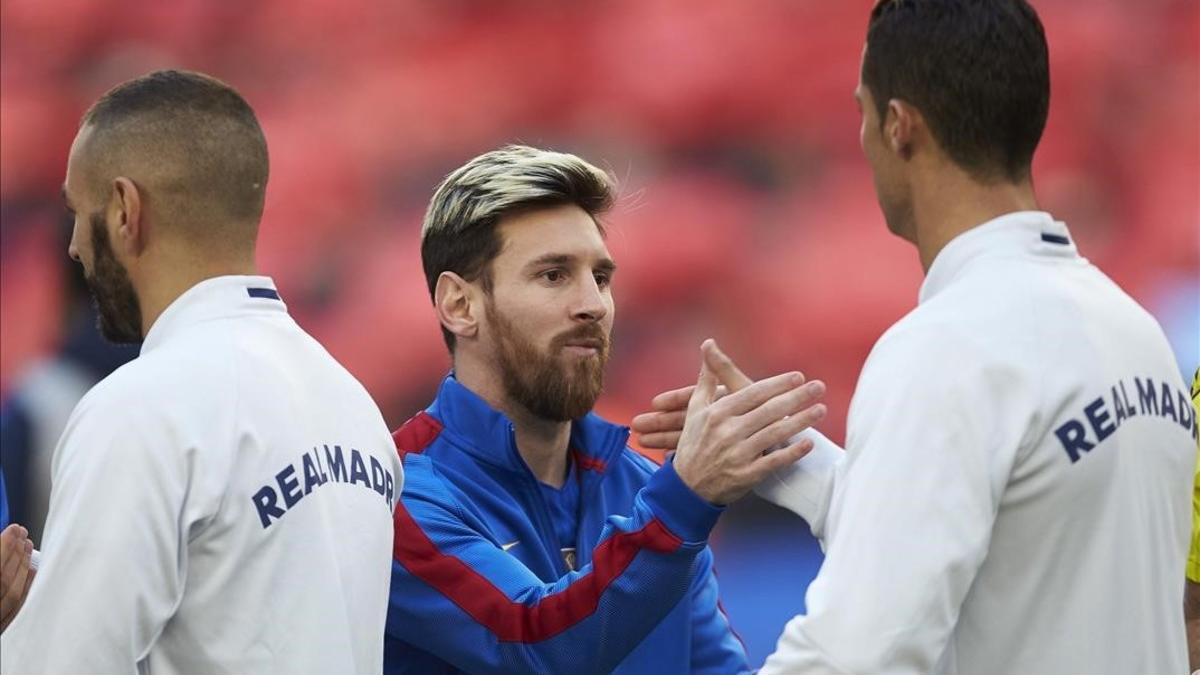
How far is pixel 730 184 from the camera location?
5719 mm

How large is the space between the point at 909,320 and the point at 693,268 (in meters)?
3.33

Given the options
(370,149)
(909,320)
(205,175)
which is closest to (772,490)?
(909,320)

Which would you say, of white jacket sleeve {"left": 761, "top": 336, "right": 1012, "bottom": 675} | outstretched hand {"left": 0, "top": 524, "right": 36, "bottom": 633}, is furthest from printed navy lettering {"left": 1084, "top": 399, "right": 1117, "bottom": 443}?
outstretched hand {"left": 0, "top": 524, "right": 36, "bottom": 633}

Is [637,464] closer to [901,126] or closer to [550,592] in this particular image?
[550,592]

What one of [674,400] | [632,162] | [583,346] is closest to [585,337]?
[583,346]

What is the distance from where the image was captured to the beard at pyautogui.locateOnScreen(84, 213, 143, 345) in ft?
8.60

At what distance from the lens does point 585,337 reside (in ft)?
10.8

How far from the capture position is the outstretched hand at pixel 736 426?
2705mm

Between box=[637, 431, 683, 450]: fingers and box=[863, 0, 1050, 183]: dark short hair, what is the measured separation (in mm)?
814

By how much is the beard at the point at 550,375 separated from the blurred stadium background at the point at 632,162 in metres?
2.21

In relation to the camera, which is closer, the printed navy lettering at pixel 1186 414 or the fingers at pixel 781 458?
the printed navy lettering at pixel 1186 414

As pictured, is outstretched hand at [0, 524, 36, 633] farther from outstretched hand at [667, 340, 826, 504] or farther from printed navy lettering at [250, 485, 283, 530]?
outstretched hand at [667, 340, 826, 504]

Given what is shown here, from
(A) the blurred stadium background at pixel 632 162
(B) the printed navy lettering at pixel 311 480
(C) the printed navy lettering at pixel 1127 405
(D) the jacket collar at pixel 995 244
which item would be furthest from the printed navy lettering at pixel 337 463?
(A) the blurred stadium background at pixel 632 162

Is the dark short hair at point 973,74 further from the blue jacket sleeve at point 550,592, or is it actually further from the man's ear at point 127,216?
the man's ear at point 127,216
